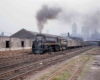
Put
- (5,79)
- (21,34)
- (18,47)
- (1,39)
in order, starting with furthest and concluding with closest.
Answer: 1. (21,34)
2. (18,47)
3. (1,39)
4. (5,79)

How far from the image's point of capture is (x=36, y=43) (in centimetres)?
2778

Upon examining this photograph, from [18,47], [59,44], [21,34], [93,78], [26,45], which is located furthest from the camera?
[21,34]

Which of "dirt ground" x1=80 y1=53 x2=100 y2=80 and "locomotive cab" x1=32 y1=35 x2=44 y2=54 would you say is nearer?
"dirt ground" x1=80 y1=53 x2=100 y2=80

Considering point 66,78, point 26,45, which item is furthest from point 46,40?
point 66,78

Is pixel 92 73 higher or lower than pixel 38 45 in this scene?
lower

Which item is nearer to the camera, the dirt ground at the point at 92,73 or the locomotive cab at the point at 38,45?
the dirt ground at the point at 92,73

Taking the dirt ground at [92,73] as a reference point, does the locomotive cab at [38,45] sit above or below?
above

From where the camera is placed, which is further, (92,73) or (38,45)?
(38,45)

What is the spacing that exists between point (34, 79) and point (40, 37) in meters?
18.1

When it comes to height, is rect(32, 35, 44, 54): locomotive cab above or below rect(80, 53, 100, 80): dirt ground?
above

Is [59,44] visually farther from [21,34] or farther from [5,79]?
[5,79]

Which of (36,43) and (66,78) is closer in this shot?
(66,78)

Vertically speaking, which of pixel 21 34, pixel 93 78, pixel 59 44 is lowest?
pixel 93 78

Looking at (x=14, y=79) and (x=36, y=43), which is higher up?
(x=36, y=43)
